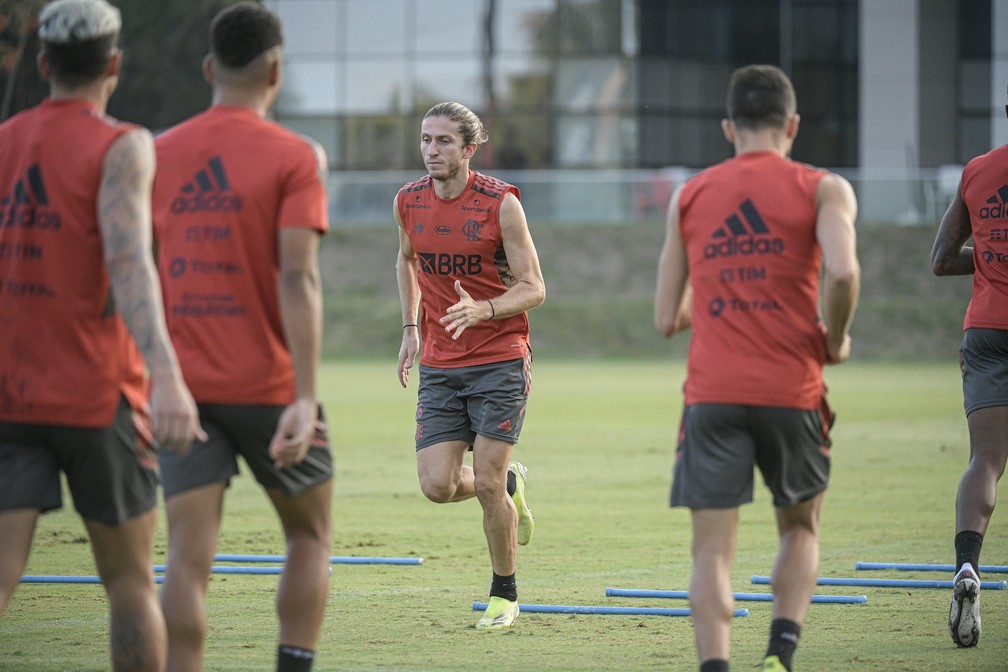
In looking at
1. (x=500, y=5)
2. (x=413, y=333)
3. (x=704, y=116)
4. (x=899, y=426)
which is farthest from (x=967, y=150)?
(x=413, y=333)

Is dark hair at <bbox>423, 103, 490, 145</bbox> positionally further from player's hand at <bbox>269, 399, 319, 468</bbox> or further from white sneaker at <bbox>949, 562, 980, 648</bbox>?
white sneaker at <bbox>949, 562, 980, 648</bbox>

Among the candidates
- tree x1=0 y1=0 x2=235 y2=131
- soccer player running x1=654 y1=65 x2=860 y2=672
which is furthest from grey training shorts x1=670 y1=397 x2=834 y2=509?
tree x1=0 y1=0 x2=235 y2=131

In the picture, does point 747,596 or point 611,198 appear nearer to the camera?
point 747,596

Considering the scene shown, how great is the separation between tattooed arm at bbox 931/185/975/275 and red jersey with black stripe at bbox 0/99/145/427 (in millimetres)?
4175

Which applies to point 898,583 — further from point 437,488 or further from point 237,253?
point 237,253

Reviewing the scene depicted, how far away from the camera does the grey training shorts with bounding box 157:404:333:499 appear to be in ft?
15.6

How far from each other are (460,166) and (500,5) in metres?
38.7

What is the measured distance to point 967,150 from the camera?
A: 47.7m

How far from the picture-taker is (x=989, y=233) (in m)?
6.86

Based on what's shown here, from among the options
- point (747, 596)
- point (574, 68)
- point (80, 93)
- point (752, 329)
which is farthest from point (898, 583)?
point (574, 68)

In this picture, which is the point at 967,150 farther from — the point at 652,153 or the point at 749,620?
the point at 749,620

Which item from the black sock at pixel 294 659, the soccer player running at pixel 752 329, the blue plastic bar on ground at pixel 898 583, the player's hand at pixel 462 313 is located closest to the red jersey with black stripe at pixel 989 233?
the blue plastic bar on ground at pixel 898 583

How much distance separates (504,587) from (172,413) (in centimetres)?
316

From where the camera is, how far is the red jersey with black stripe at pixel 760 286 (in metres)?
5.01
